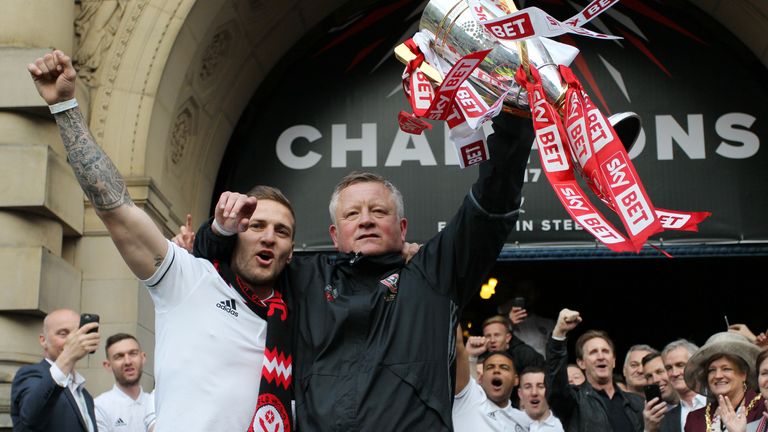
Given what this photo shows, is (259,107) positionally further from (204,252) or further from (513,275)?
(204,252)

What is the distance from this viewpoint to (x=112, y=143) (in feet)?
34.2

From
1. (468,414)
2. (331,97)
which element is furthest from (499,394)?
(331,97)

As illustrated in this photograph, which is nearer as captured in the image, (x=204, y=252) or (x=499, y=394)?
(x=204, y=252)

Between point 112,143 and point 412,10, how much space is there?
389cm

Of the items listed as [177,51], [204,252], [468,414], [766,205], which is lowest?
[468,414]

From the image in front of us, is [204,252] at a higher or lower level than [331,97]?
lower

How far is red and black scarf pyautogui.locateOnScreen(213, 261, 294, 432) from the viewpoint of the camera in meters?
3.95

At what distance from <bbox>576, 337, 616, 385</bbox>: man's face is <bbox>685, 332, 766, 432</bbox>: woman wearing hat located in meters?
1.36

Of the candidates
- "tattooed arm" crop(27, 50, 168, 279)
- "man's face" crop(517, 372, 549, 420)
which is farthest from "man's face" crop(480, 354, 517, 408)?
"tattooed arm" crop(27, 50, 168, 279)

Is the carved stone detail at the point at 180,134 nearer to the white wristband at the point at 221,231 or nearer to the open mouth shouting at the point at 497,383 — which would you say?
the open mouth shouting at the point at 497,383

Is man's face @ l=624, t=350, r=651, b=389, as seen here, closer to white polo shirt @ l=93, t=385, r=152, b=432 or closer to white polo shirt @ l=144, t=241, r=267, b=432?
white polo shirt @ l=93, t=385, r=152, b=432

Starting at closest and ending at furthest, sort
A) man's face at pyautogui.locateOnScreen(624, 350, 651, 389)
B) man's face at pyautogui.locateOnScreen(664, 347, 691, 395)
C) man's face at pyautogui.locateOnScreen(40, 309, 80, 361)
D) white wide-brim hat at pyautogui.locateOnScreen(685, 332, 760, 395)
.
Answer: white wide-brim hat at pyautogui.locateOnScreen(685, 332, 760, 395) → man's face at pyautogui.locateOnScreen(40, 309, 80, 361) → man's face at pyautogui.locateOnScreen(664, 347, 691, 395) → man's face at pyautogui.locateOnScreen(624, 350, 651, 389)

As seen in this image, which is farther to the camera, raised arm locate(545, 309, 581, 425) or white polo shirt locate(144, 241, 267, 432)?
raised arm locate(545, 309, 581, 425)

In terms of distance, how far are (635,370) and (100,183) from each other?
6281 mm
